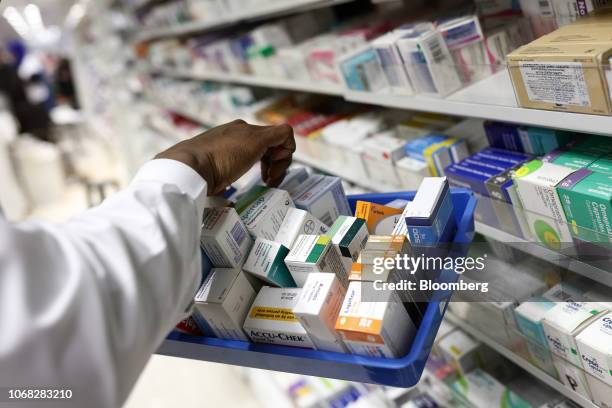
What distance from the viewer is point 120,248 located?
87 cm

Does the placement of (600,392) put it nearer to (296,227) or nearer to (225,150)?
(296,227)

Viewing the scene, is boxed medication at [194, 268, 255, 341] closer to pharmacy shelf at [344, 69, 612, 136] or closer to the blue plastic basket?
the blue plastic basket

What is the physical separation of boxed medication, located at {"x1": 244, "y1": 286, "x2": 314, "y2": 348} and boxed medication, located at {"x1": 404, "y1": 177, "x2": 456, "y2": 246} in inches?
10.9

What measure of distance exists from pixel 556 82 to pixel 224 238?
77 cm

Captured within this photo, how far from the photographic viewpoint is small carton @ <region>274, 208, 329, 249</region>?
1.21 m

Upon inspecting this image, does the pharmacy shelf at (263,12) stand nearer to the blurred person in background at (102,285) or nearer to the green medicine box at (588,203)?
the green medicine box at (588,203)

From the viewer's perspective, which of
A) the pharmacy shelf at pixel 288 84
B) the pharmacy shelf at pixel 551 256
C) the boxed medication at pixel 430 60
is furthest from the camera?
the pharmacy shelf at pixel 288 84

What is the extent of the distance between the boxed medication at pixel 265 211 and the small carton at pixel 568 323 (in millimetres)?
687

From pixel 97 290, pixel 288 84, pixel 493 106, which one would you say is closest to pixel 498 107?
pixel 493 106

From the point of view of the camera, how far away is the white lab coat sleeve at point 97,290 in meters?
0.78

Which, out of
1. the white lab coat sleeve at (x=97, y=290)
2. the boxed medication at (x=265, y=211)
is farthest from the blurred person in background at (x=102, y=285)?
the boxed medication at (x=265, y=211)

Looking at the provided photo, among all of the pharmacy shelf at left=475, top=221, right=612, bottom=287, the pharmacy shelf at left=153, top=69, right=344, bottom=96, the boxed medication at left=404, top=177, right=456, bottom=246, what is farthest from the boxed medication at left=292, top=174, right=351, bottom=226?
the pharmacy shelf at left=153, top=69, right=344, bottom=96

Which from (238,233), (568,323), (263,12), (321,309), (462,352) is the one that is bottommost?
(462,352)

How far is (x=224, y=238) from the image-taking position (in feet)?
3.75
